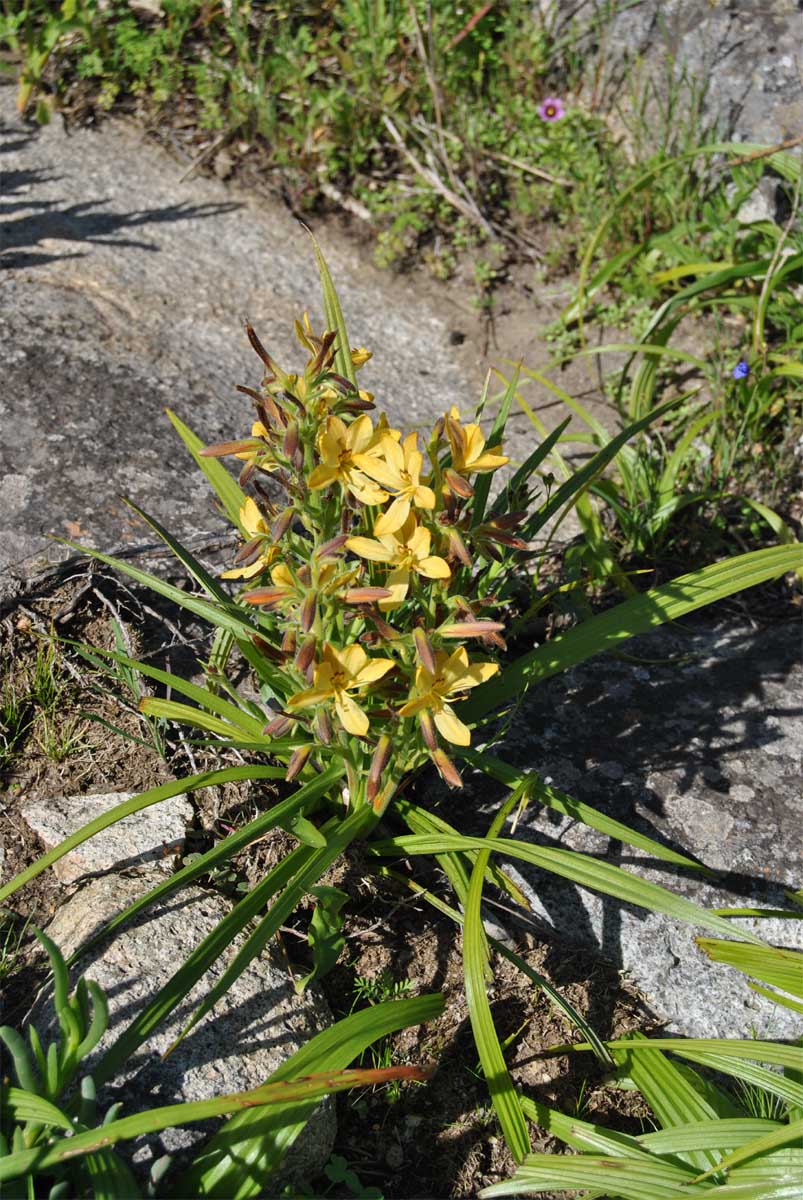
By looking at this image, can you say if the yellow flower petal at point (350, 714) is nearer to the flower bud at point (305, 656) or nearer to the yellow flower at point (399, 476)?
the flower bud at point (305, 656)

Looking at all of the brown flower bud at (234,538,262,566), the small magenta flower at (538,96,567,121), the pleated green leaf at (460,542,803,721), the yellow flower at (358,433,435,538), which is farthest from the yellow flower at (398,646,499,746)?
the small magenta flower at (538,96,567,121)

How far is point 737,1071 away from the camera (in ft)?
5.77

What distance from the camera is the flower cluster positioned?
5.03 feet

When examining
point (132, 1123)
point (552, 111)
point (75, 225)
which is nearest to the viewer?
point (132, 1123)

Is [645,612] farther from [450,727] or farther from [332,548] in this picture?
[332,548]

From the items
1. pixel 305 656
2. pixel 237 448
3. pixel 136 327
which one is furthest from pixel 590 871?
pixel 136 327

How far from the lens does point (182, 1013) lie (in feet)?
5.51

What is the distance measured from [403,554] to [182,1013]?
859mm

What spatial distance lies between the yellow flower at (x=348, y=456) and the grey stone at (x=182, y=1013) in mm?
869

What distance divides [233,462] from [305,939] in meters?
1.35

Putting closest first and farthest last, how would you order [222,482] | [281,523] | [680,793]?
[281,523]
[222,482]
[680,793]

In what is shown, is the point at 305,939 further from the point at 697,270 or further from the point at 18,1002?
the point at 697,270

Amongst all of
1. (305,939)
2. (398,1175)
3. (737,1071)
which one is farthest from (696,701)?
(398,1175)

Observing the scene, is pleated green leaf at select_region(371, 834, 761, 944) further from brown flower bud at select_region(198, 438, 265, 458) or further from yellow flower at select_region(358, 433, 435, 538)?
brown flower bud at select_region(198, 438, 265, 458)
